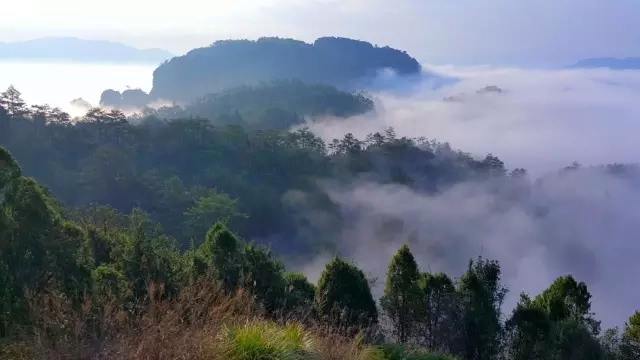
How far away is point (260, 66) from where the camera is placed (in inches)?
4173

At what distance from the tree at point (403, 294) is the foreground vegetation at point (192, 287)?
3 centimetres

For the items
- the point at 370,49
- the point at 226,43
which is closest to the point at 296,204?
the point at 226,43

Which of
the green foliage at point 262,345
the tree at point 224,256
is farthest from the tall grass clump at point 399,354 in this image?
the tree at point 224,256

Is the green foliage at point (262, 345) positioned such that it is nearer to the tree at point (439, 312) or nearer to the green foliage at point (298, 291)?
Result: the green foliage at point (298, 291)

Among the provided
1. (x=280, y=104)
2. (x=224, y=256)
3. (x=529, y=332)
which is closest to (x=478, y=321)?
(x=529, y=332)

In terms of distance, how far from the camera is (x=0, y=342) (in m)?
3.41

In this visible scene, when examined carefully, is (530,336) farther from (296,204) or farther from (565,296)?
(296,204)

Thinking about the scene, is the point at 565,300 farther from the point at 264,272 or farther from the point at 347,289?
the point at 264,272

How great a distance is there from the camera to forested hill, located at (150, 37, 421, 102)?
102312 mm

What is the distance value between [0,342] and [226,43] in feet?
372

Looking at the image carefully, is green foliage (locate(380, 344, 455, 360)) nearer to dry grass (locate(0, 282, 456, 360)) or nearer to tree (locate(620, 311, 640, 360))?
dry grass (locate(0, 282, 456, 360))

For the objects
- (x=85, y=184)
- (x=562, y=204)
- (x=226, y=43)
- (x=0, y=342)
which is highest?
(x=226, y=43)

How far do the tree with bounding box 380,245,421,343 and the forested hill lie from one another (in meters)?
89.4

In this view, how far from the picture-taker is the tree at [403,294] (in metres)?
9.98
